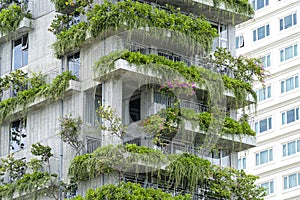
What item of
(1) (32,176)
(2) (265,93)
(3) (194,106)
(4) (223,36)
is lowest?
(1) (32,176)

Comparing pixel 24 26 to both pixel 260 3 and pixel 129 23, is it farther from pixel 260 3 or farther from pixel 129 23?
pixel 260 3

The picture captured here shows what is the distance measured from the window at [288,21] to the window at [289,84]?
12.1ft

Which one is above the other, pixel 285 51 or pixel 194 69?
pixel 285 51

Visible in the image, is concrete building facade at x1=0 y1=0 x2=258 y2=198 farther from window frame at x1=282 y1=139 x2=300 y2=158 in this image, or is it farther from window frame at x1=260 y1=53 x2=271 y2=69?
window frame at x1=260 y1=53 x2=271 y2=69

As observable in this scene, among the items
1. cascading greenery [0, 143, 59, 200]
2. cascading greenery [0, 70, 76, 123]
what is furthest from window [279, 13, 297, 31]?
cascading greenery [0, 143, 59, 200]

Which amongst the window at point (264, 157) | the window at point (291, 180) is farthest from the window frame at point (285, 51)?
the window at point (291, 180)

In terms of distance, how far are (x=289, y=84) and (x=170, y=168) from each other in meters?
37.2

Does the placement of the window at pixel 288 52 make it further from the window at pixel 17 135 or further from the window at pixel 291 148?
the window at pixel 17 135

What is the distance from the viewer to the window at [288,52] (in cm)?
7856

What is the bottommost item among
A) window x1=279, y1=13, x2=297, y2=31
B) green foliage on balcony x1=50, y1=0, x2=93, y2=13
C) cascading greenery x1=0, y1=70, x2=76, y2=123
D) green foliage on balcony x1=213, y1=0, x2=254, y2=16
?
cascading greenery x1=0, y1=70, x2=76, y2=123

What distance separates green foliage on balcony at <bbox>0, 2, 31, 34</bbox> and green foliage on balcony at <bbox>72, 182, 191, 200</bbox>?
34.4ft

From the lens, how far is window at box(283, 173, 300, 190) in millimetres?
75875

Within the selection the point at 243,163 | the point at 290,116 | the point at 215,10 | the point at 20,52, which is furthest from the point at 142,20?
the point at 243,163

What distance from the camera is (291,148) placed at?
7731 centimetres
